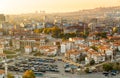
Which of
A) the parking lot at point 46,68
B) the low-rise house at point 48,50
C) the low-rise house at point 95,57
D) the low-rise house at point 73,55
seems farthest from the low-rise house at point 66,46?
the low-rise house at point 95,57

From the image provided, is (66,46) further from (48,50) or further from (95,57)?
(95,57)

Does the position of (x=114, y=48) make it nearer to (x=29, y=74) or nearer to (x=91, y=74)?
(x=91, y=74)

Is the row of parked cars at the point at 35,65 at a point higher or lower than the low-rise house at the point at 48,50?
lower

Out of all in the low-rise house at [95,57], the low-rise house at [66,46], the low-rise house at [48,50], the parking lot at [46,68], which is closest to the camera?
the parking lot at [46,68]

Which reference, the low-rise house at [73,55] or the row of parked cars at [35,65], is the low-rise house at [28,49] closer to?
the row of parked cars at [35,65]

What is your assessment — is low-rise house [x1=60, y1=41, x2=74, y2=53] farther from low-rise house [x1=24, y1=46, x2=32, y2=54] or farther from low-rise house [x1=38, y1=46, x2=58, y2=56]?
low-rise house [x1=24, y1=46, x2=32, y2=54]

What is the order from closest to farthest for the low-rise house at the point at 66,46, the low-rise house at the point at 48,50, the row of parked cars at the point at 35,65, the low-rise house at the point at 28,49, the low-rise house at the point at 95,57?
the row of parked cars at the point at 35,65, the low-rise house at the point at 95,57, the low-rise house at the point at 48,50, the low-rise house at the point at 28,49, the low-rise house at the point at 66,46

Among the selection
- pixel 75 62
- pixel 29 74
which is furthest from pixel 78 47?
pixel 29 74

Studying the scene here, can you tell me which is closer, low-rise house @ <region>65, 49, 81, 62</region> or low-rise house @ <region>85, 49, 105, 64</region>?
low-rise house @ <region>85, 49, 105, 64</region>

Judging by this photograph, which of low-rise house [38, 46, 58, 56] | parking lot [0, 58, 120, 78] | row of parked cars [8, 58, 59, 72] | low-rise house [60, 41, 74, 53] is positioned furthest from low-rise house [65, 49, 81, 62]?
low-rise house [60, 41, 74, 53]
